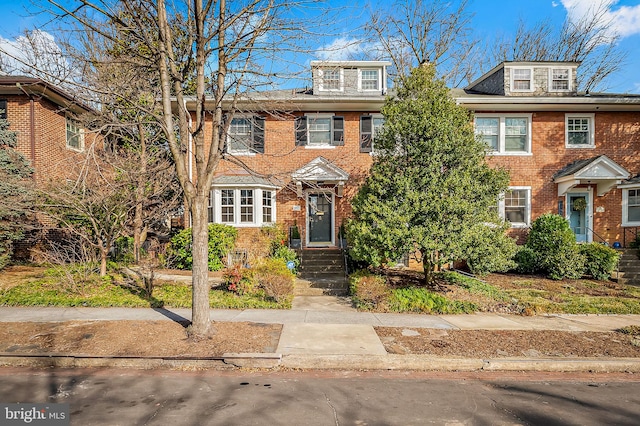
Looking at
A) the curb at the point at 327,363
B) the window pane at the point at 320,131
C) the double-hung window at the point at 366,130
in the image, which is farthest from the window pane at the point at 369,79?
the curb at the point at 327,363

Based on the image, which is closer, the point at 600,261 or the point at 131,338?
the point at 131,338

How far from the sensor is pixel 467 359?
579 centimetres

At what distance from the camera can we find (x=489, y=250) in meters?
8.81

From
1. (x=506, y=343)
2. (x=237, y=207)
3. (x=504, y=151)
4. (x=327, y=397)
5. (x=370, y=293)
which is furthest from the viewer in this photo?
(x=504, y=151)

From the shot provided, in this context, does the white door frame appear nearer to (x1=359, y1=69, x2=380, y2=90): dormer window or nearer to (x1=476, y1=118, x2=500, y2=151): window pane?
(x1=476, y1=118, x2=500, y2=151): window pane

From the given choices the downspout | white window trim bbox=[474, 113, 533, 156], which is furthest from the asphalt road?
the downspout

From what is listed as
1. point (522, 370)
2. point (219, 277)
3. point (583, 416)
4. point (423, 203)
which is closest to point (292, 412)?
point (583, 416)

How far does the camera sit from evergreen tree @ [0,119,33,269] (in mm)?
10352

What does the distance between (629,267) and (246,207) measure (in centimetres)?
1503

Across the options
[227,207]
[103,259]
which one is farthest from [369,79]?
[103,259]

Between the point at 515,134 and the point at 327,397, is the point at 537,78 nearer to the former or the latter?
the point at 515,134

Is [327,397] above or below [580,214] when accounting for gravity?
below

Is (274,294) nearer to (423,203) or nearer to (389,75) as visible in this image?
(423,203)

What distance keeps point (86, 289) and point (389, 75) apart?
19.3 m
